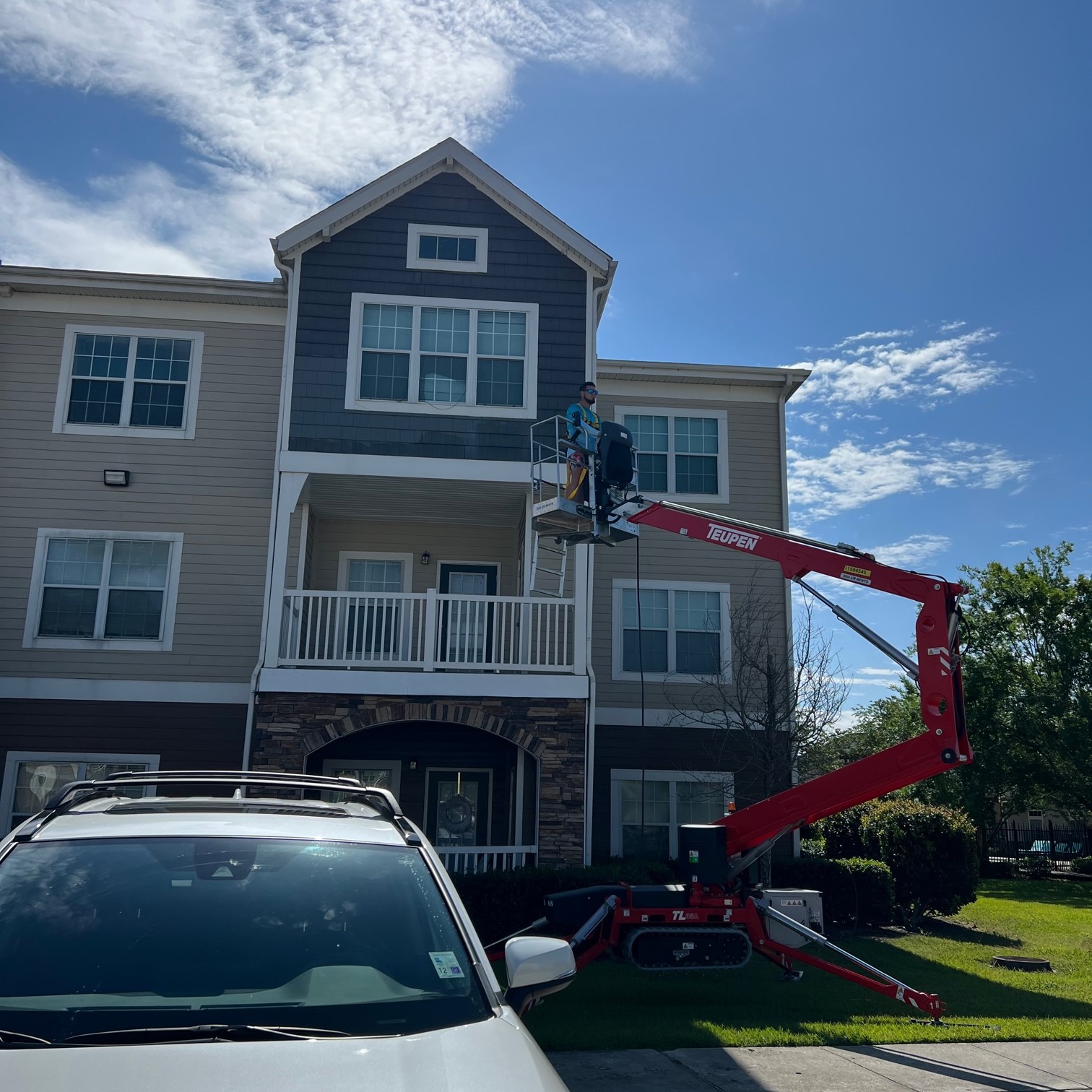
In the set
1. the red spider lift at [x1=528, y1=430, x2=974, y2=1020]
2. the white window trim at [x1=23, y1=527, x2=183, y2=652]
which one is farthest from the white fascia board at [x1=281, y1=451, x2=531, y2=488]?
the red spider lift at [x1=528, y1=430, x2=974, y2=1020]

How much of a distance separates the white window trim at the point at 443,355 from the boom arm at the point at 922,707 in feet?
18.1

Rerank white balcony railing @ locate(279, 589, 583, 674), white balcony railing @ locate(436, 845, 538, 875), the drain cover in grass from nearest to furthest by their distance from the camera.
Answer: the drain cover in grass → white balcony railing @ locate(436, 845, 538, 875) → white balcony railing @ locate(279, 589, 583, 674)

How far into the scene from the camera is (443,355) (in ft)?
48.6

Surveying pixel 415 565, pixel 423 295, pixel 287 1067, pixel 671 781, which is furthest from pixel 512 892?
pixel 287 1067

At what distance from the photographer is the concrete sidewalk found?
6965 mm

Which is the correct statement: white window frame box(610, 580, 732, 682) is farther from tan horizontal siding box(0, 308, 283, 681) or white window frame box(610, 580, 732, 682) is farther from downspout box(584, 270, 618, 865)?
tan horizontal siding box(0, 308, 283, 681)

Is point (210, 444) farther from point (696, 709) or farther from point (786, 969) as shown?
point (786, 969)

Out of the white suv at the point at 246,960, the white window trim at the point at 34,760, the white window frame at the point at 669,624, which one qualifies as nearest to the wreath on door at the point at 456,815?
the white window frame at the point at 669,624

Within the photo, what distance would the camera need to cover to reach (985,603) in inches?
1246

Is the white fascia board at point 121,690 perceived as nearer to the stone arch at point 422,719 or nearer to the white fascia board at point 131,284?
the stone arch at point 422,719

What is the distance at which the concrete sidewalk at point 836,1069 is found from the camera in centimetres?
696

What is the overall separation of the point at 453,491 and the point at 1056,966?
10.0 metres

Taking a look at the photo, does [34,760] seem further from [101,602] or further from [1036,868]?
[1036,868]

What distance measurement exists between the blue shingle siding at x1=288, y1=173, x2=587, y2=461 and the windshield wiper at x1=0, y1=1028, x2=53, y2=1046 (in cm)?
1181
